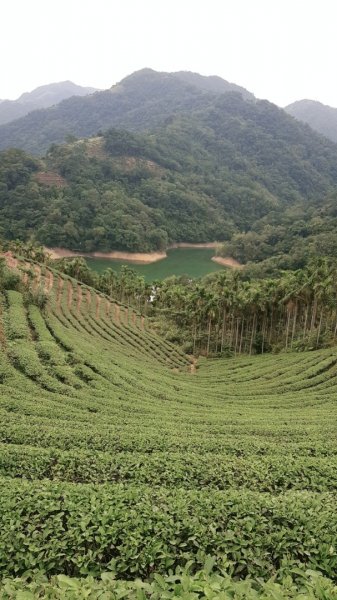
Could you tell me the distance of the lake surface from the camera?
123 m

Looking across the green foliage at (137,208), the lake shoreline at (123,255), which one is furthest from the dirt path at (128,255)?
the green foliage at (137,208)

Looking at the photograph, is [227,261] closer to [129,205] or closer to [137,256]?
[137,256]

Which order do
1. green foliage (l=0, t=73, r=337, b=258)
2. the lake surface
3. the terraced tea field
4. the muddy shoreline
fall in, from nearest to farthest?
the terraced tea field
green foliage (l=0, t=73, r=337, b=258)
the lake surface
the muddy shoreline

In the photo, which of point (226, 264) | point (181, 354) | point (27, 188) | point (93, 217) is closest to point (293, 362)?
point (181, 354)

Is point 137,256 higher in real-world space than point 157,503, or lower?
lower

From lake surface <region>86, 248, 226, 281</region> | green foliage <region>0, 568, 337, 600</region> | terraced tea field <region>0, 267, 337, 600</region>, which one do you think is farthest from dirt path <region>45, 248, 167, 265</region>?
green foliage <region>0, 568, 337, 600</region>

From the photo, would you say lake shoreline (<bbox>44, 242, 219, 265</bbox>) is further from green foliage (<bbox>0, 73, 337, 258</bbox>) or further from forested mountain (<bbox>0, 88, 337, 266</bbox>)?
forested mountain (<bbox>0, 88, 337, 266</bbox>)

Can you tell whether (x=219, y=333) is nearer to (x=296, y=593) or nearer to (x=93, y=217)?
(x=296, y=593)

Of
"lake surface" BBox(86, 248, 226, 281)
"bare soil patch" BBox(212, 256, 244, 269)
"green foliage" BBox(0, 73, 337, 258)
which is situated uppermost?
"green foliage" BBox(0, 73, 337, 258)

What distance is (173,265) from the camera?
134 meters

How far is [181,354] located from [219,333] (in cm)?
1161

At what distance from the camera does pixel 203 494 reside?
7.57 m

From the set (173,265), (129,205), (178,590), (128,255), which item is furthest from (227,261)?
(178,590)

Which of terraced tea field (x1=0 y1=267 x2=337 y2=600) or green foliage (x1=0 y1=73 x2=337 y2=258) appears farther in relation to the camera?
green foliage (x1=0 y1=73 x2=337 y2=258)
